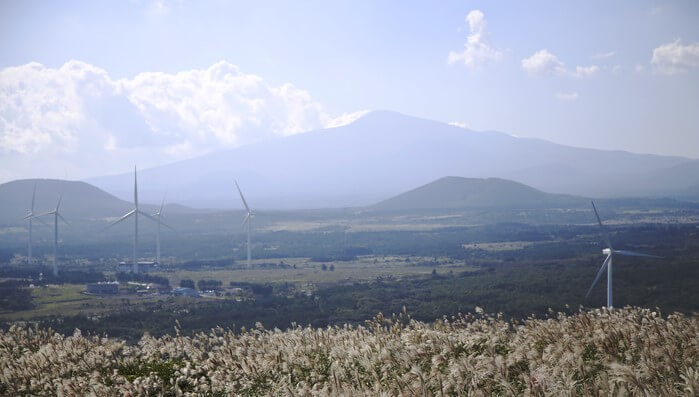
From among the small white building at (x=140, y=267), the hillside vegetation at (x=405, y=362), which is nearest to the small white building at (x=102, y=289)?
the small white building at (x=140, y=267)

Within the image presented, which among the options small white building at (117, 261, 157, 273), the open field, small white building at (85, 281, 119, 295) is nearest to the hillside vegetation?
small white building at (85, 281, 119, 295)

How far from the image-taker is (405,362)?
36.3 feet

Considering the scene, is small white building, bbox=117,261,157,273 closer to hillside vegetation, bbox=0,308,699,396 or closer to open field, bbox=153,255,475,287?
open field, bbox=153,255,475,287

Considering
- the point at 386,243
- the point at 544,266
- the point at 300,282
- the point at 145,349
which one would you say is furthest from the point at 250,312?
the point at 386,243

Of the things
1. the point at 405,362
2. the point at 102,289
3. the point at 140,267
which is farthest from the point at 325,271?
the point at 405,362

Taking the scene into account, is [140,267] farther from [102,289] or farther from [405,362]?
[405,362]

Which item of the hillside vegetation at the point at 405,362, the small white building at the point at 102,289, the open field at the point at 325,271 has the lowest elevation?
the open field at the point at 325,271

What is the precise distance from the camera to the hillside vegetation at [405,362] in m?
9.02

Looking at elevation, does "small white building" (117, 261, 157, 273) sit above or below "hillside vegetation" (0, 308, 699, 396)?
below

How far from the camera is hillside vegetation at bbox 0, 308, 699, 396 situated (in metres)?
9.02

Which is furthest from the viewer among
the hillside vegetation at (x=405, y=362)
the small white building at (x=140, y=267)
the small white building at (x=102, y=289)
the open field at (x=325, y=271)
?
the small white building at (x=140, y=267)

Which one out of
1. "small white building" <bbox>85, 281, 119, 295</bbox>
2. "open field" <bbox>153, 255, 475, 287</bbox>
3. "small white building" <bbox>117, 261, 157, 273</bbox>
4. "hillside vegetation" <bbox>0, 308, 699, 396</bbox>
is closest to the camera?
"hillside vegetation" <bbox>0, 308, 699, 396</bbox>

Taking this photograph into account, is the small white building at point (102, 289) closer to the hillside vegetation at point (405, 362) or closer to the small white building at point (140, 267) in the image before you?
the small white building at point (140, 267)

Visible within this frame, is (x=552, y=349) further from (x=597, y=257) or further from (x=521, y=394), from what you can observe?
(x=597, y=257)
